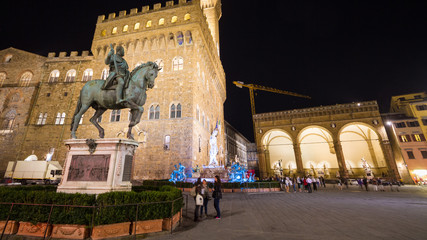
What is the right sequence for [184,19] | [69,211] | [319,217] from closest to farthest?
[69,211] < [319,217] < [184,19]

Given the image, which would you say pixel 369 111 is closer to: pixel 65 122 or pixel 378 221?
pixel 378 221

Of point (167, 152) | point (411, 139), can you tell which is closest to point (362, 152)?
point (411, 139)

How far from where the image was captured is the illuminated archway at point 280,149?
3659cm

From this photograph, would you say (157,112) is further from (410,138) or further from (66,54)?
(410,138)

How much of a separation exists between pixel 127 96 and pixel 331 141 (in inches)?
1485

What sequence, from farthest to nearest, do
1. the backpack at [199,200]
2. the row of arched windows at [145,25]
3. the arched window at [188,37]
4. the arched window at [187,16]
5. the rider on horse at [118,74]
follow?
1. the row of arched windows at [145,25]
2. the arched window at [187,16]
3. the arched window at [188,37]
4. the rider on horse at [118,74]
5. the backpack at [199,200]

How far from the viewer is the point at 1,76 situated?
2427 cm

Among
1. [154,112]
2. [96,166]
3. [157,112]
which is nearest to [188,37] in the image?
[157,112]

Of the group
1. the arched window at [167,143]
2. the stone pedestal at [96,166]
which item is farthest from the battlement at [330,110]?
the stone pedestal at [96,166]

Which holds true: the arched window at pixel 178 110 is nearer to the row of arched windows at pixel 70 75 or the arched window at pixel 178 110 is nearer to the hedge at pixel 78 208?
the row of arched windows at pixel 70 75

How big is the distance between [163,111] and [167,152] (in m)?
4.41

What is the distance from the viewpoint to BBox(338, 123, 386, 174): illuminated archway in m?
30.9

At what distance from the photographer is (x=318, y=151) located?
35500 mm

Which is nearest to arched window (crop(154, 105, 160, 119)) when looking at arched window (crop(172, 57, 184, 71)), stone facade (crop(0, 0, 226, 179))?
stone facade (crop(0, 0, 226, 179))
